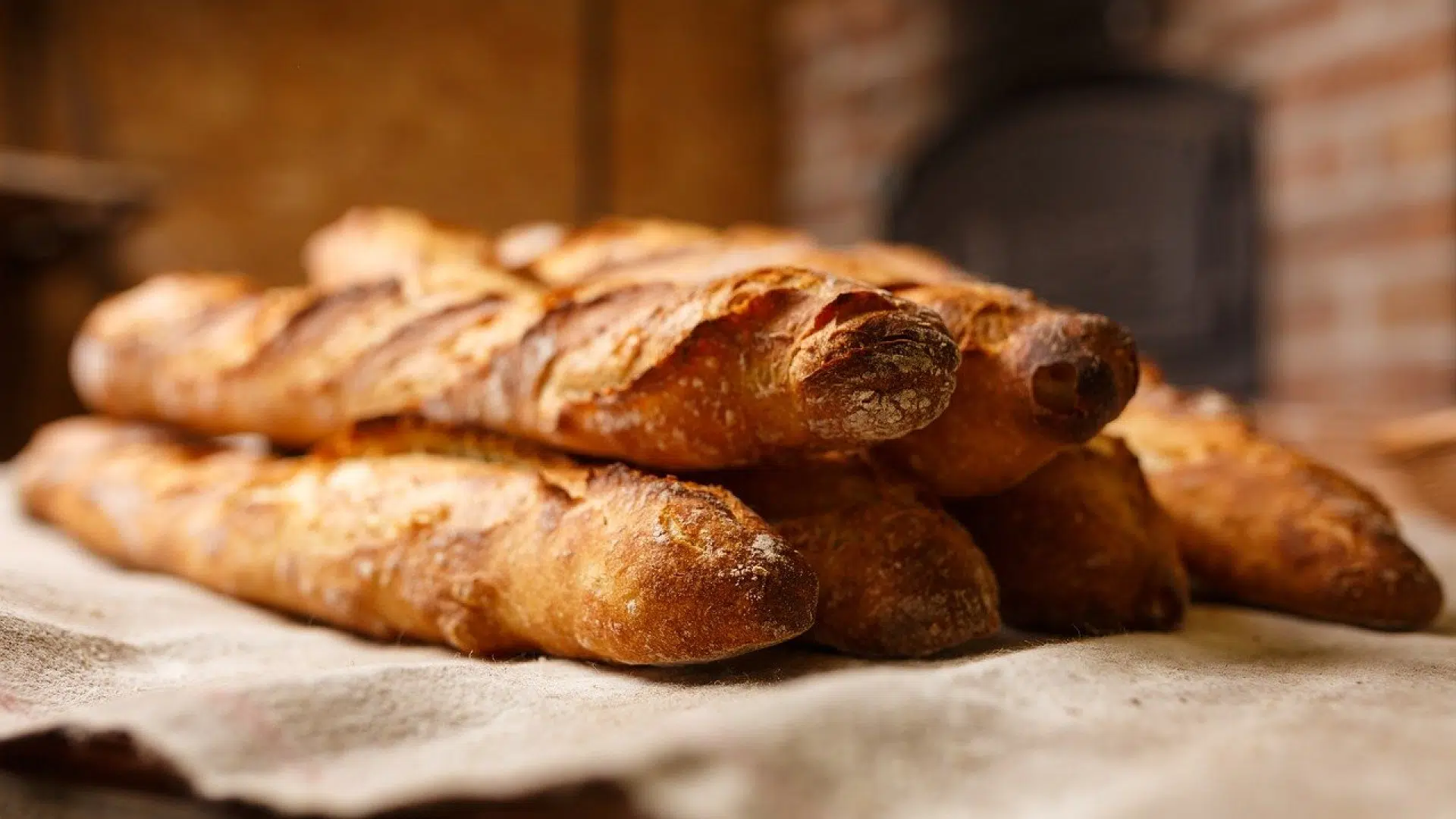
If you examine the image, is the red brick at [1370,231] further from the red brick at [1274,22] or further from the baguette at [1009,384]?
the baguette at [1009,384]

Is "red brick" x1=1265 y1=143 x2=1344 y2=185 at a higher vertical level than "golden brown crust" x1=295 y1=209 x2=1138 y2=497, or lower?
higher

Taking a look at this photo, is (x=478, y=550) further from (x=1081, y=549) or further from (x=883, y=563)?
(x=1081, y=549)

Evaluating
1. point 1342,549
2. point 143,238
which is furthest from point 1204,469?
point 143,238

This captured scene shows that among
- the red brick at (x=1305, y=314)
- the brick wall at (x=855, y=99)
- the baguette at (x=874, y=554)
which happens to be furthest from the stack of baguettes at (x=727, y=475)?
the brick wall at (x=855, y=99)

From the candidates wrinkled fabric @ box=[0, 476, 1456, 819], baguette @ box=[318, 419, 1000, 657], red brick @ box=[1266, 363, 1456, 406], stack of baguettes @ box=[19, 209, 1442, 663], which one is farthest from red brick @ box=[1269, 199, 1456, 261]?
baguette @ box=[318, 419, 1000, 657]

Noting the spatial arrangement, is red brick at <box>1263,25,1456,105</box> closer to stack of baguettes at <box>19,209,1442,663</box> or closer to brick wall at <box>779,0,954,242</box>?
brick wall at <box>779,0,954,242</box>

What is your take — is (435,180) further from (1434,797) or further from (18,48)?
(1434,797)

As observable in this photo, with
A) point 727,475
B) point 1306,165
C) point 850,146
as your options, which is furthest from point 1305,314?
point 727,475
